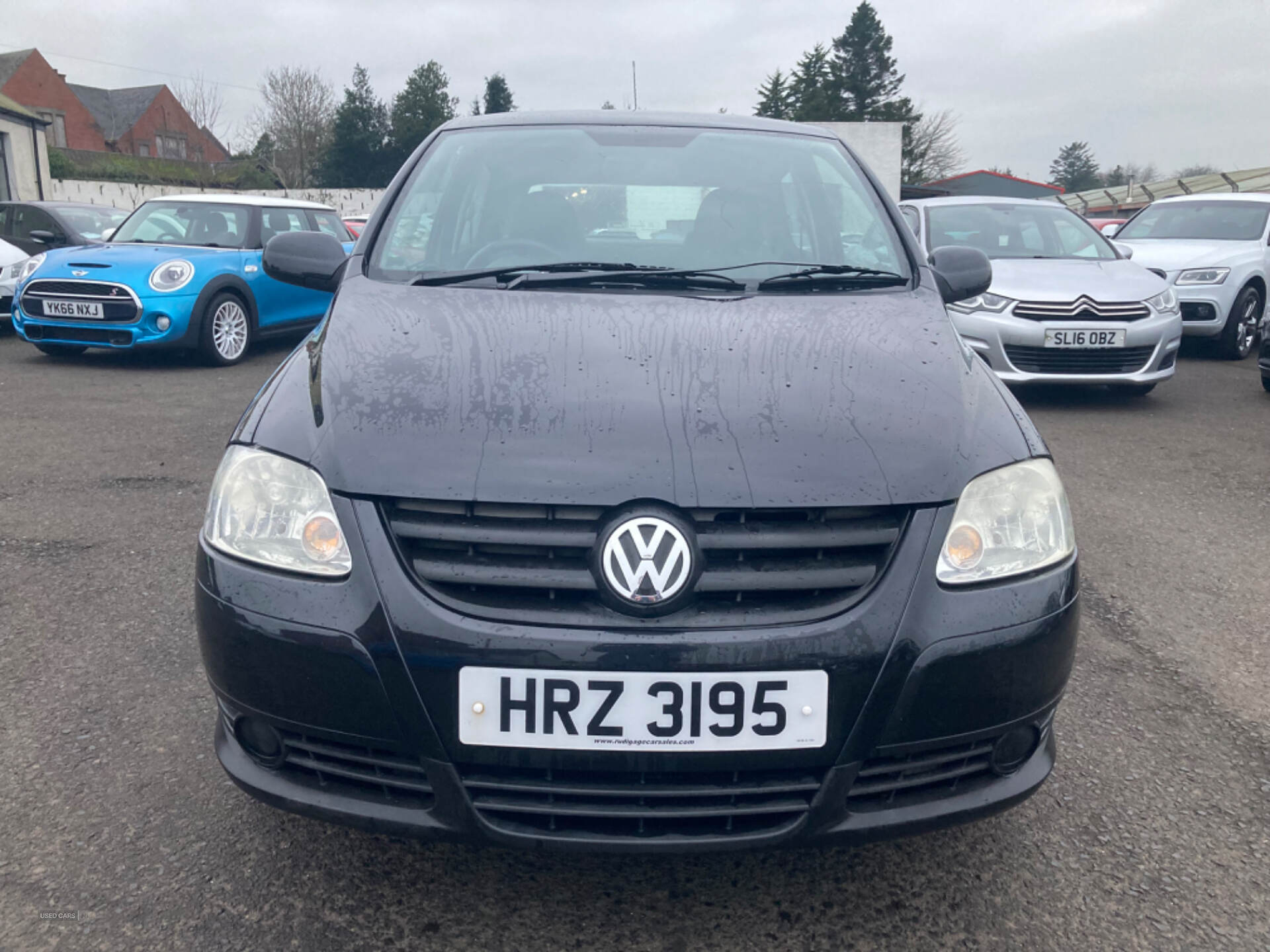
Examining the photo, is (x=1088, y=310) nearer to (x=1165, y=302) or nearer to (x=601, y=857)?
(x=1165, y=302)

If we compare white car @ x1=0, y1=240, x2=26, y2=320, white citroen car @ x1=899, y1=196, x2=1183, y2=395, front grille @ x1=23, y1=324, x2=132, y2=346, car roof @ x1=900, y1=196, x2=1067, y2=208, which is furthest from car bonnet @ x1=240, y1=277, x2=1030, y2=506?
white car @ x1=0, y1=240, x2=26, y2=320

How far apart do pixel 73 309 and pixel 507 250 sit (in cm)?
681

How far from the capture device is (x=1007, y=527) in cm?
180

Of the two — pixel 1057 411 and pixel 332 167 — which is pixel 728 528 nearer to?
pixel 1057 411

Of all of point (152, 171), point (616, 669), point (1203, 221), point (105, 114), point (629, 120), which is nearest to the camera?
point (616, 669)

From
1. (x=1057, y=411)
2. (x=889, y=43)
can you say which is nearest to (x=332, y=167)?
(x=889, y=43)

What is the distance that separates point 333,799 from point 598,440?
0.74 m

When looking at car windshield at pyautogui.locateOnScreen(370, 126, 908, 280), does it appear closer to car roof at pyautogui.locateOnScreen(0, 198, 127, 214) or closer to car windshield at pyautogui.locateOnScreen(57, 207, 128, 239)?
car windshield at pyautogui.locateOnScreen(57, 207, 128, 239)

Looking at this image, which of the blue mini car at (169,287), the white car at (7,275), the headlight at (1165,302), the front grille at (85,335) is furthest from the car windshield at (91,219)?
the headlight at (1165,302)

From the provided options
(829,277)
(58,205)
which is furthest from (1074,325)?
(58,205)

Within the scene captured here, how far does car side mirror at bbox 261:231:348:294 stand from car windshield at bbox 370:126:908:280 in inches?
9.9

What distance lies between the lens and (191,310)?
823 cm

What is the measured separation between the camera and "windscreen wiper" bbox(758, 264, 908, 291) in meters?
2.53

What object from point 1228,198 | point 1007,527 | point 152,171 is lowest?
point 1007,527
